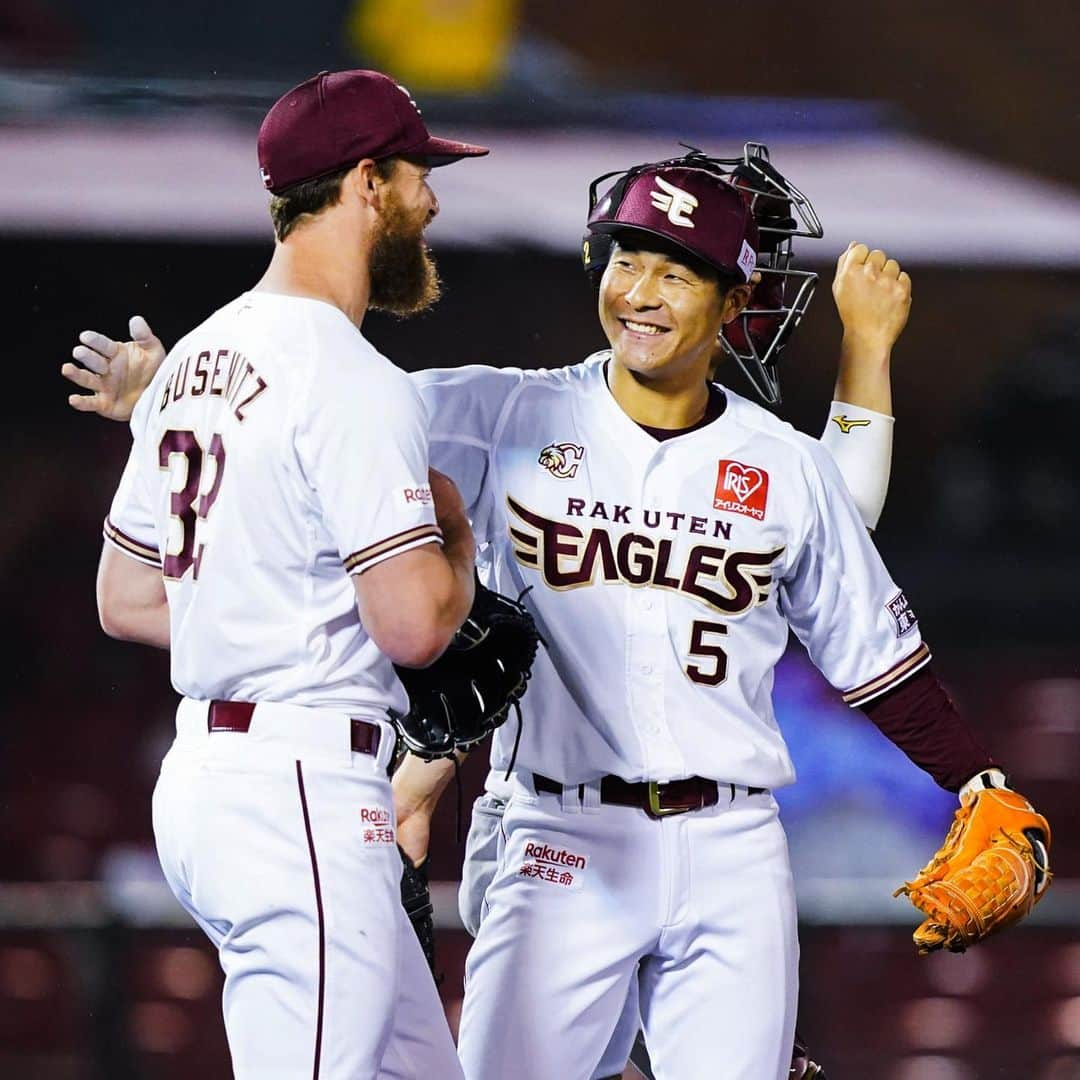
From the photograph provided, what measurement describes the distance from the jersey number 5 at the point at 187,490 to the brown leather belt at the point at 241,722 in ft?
0.45

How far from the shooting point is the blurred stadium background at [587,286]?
17.7 feet

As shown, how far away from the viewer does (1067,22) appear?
251 inches

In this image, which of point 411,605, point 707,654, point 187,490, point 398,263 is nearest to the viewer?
point 411,605

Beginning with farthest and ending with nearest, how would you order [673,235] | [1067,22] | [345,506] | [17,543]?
[1067,22] < [17,543] < [673,235] < [345,506]

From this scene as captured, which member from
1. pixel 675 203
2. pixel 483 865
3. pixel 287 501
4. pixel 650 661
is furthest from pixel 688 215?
pixel 483 865

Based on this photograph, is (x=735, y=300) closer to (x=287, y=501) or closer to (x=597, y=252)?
(x=597, y=252)

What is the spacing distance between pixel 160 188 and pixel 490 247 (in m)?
1.17

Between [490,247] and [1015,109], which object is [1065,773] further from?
[490,247]

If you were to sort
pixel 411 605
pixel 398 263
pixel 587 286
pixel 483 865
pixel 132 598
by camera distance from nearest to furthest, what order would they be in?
pixel 411 605 < pixel 398 263 < pixel 132 598 < pixel 483 865 < pixel 587 286

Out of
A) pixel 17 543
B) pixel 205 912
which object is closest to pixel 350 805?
pixel 205 912

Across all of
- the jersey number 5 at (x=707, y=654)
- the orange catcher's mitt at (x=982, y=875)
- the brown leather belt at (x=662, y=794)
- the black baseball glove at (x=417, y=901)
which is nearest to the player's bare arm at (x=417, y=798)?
the black baseball glove at (x=417, y=901)

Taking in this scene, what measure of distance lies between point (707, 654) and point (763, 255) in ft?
2.08

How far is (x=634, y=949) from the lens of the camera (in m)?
2.09

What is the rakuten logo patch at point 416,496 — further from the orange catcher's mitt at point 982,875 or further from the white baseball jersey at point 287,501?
the orange catcher's mitt at point 982,875
